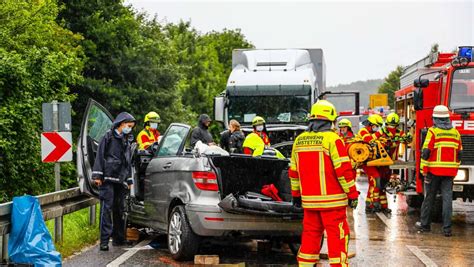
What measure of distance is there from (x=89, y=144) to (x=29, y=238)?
2714 millimetres

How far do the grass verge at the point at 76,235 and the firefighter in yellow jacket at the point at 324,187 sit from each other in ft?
12.0

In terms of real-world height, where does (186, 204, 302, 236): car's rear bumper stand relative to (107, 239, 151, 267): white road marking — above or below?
above

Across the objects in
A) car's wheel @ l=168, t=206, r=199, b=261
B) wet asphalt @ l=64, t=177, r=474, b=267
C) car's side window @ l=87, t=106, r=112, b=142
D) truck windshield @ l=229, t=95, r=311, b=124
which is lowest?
wet asphalt @ l=64, t=177, r=474, b=267

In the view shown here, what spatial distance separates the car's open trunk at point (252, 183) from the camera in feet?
27.0

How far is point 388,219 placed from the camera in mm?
13367

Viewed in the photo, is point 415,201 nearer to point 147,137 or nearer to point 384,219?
point 384,219

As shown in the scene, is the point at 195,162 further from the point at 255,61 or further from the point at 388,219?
the point at 255,61

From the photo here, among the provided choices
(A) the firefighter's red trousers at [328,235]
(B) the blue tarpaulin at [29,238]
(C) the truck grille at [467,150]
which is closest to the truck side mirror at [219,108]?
(C) the truck grille at [467,150]

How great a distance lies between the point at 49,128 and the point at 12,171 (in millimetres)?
8352

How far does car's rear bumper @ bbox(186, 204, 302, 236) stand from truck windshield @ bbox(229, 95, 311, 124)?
966cm

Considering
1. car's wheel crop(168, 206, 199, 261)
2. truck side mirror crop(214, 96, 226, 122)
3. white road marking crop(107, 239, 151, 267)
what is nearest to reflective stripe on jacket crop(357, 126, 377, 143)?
truck side mirror crop(214, 96, 226, 122)

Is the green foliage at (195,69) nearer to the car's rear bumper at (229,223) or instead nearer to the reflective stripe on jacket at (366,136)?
the reflective stripe on jacket at (366,136)

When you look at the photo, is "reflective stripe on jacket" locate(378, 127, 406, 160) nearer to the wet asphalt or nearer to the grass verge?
the wet asphalt

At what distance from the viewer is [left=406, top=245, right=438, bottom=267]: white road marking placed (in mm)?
8781
